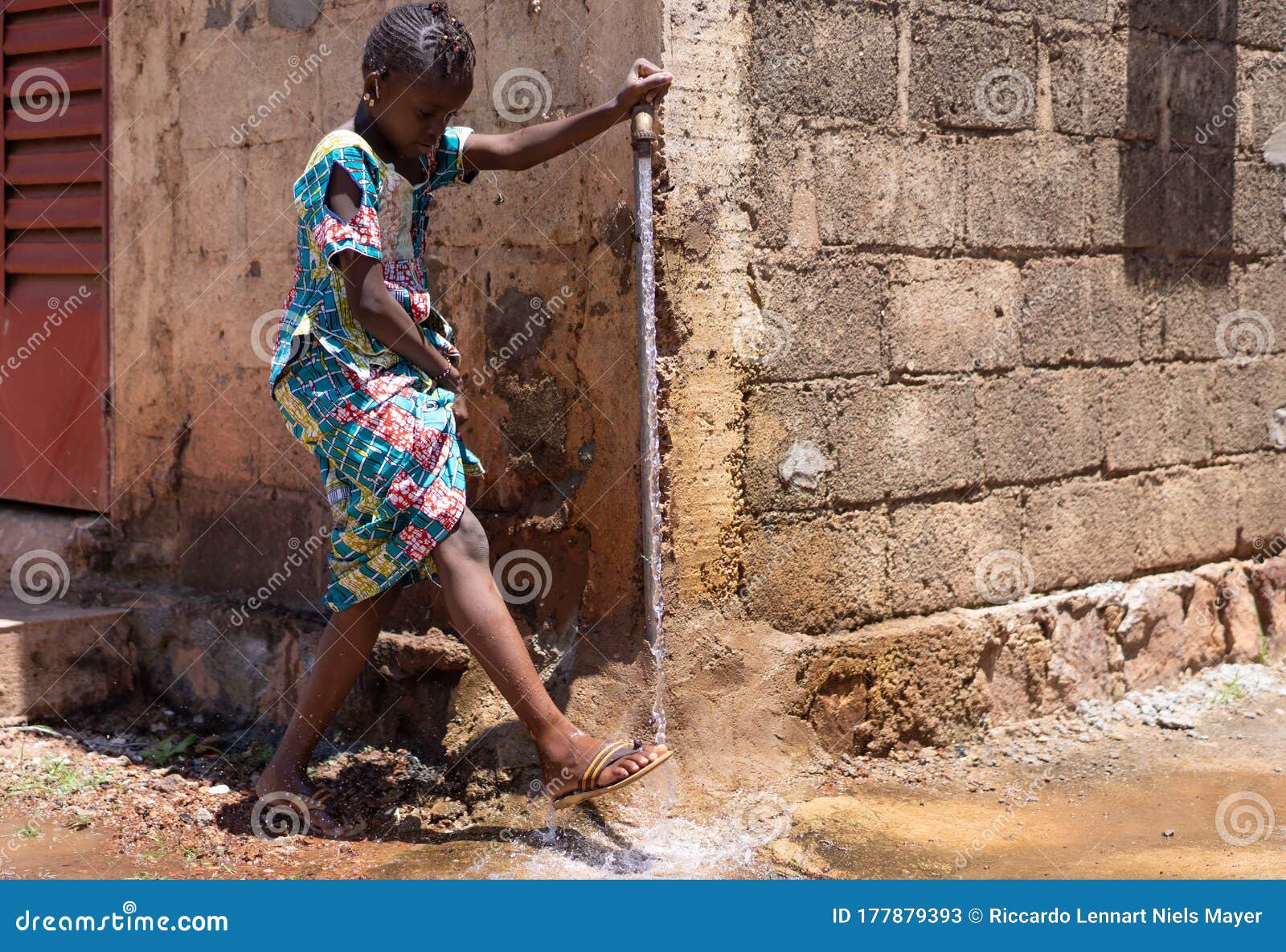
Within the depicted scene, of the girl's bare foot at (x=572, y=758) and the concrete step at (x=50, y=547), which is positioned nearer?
the girl's bare foot at (x=572, y=758)

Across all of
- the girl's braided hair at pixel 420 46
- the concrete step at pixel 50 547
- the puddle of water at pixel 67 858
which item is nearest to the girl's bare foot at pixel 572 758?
the puddle of water at pixel 67 858

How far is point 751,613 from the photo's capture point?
3918 millimetres

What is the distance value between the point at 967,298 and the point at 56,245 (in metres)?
3.12

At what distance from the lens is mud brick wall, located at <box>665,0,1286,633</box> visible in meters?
3.80

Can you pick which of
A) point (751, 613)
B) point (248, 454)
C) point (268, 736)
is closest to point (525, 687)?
point (751, 613)

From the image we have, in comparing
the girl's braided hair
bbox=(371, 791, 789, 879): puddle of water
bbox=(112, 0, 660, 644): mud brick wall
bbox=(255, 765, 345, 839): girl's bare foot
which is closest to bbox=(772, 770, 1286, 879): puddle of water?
bbox=(371, 791, 789, 879): puddle of water

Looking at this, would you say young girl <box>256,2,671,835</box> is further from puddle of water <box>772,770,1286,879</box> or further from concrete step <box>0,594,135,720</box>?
concrete step <box>0,594,135,720</box>

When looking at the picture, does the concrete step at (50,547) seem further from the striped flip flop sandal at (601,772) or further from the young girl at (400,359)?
the striped flip flop sandal at (601,772)

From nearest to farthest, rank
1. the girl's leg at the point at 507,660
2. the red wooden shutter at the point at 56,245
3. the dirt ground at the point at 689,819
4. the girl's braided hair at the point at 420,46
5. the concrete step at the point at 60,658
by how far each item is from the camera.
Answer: the girl's braided hair at the point at 420,46
the girl's leg at the point at 507,660
the dirt ground at the point at 689,819
the concrete step at the point at 60,658
the red wooden shutter at the point at 56,245

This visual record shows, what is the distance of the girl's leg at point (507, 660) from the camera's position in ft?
11.0

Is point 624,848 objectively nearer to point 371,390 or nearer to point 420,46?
point 371,390

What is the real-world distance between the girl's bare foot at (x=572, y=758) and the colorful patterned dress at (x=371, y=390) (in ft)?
1.82

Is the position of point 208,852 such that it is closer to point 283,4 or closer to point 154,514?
point 154,514

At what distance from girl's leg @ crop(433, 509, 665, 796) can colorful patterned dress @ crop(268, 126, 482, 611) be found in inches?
3.3
